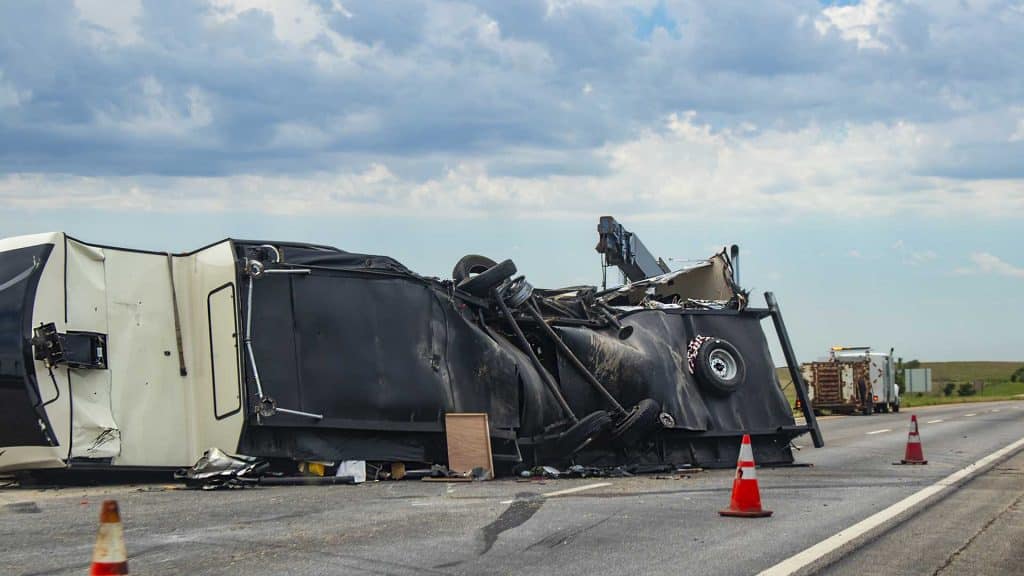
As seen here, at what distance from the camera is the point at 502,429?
13.4m

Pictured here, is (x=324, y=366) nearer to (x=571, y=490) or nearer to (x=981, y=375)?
(x=571, y=490)

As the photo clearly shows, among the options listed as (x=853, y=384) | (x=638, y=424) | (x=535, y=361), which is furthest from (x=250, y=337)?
(x=853, y=384)

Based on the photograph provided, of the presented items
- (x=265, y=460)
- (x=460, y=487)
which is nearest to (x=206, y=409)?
(x=265, y=460)

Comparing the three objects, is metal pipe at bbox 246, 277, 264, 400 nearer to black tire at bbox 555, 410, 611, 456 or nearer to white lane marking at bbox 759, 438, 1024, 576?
black tire at bbox 555, 410, 611, 456

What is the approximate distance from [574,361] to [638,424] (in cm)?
109

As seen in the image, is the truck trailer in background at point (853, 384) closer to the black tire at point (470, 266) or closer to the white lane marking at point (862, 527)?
the white lane marking at point (862, 527)

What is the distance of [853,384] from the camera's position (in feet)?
148

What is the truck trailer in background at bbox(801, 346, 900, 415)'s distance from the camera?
45094 mm

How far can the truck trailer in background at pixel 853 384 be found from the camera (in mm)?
45094

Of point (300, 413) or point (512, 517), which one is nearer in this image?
point (512, 517)

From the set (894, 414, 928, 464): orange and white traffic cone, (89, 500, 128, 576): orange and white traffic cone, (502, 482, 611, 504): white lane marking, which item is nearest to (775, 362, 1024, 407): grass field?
(894, 414, 928, 464): orange and white traffic cone

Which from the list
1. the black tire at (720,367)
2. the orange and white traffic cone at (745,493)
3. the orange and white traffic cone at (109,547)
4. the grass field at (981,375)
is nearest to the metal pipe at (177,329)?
the orange and white traffic cone at (745,493)

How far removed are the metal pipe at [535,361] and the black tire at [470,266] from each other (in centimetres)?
48

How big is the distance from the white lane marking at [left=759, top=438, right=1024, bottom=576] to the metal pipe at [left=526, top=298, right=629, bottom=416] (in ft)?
12.2
